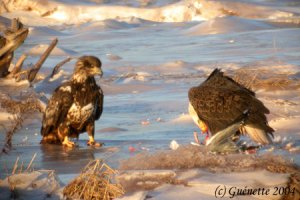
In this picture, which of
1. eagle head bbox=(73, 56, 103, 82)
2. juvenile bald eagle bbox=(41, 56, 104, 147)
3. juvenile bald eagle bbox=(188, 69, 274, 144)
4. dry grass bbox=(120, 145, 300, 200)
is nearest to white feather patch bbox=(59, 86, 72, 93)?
juvenile bald eagle bbox=(41, 56, 104, 147)

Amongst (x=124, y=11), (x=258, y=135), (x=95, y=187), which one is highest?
(x=95, y=187)

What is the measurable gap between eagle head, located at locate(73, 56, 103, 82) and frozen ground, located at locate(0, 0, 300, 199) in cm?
80

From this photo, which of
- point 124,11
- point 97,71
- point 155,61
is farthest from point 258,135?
point 124,11

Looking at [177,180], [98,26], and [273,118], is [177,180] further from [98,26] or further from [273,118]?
[98,26]

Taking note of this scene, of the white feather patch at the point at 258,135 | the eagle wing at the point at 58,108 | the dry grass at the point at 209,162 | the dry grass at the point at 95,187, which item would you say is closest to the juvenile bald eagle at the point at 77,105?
the eagle wing at the point at 58,108

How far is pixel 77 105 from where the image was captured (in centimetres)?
959

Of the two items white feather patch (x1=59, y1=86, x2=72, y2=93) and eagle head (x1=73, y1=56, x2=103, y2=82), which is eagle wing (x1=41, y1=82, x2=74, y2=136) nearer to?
white feather patch (x1=59, y1=86, x2=72, y2=93)

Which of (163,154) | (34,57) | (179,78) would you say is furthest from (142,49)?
(163,154)

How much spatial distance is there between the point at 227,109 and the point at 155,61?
385 inches

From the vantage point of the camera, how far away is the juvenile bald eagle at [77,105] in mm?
9586

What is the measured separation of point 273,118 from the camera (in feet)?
33.8

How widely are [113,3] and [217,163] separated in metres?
28.0

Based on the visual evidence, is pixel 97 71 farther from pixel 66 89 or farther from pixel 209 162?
pixel 209 162

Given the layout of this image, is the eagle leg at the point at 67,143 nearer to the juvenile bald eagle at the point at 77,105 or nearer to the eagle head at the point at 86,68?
the juvenile bald eagle at the point at 77,105
